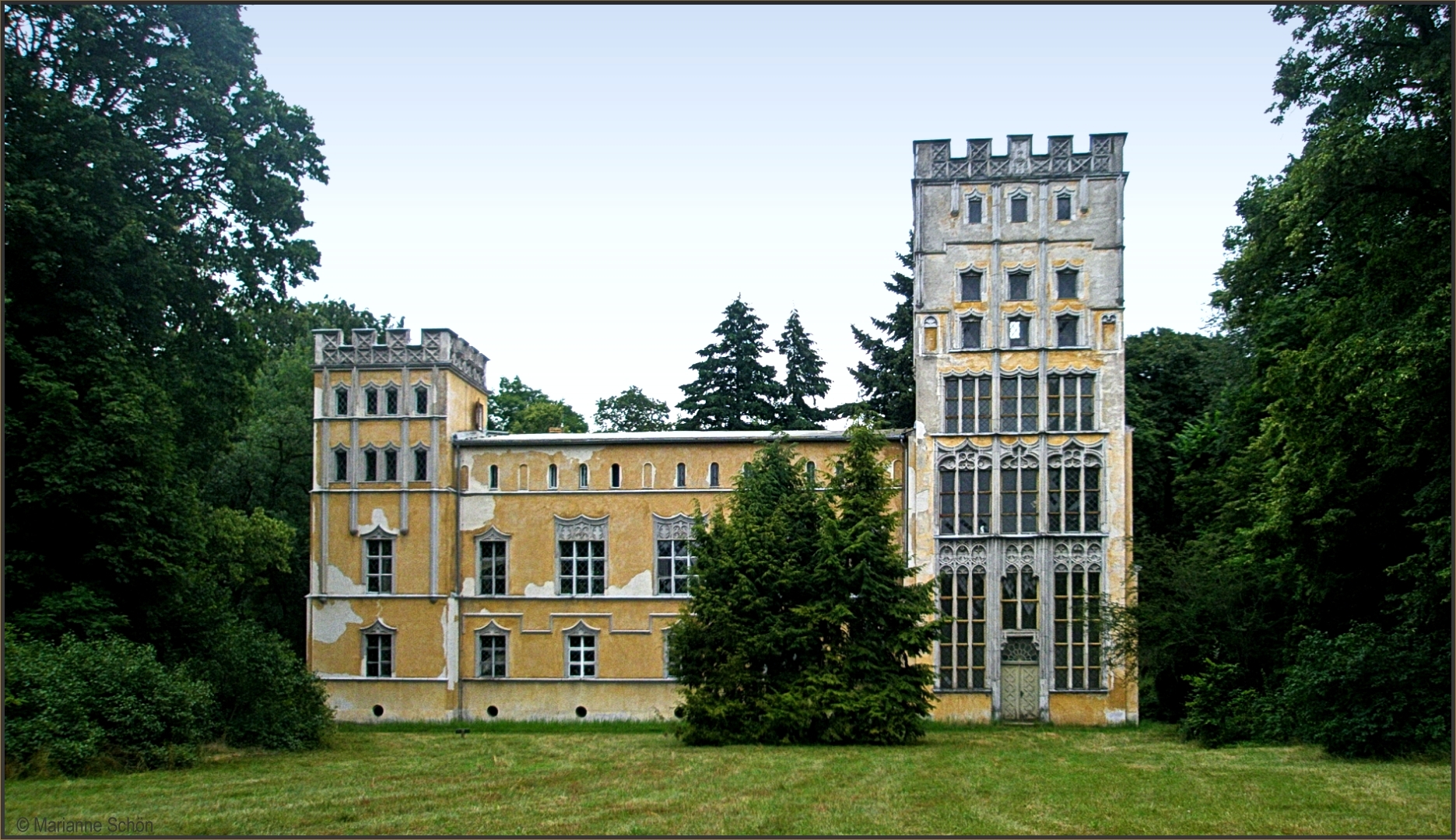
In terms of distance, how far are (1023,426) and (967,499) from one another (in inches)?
101

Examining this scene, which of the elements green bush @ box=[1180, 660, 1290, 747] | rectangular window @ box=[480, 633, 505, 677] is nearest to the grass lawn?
green bush @ box=[1180, 660, 1290, 747]

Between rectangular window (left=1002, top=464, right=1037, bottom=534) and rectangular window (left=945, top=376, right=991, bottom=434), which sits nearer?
rectangular window (left=1002, top=464, right=1037, bottom=534)

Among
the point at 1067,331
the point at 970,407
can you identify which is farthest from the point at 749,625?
the point at 1067,331

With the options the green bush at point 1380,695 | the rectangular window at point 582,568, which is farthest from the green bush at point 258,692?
the green bush at point 1380,695

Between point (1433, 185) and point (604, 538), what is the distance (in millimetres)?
24309

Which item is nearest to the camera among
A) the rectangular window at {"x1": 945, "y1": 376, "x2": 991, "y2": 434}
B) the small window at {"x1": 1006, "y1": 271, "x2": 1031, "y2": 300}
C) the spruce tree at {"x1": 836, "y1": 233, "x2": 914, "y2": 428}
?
the rectangular window at {"x1": 945, "y1": 376, "x2": 991, "y2": 434}

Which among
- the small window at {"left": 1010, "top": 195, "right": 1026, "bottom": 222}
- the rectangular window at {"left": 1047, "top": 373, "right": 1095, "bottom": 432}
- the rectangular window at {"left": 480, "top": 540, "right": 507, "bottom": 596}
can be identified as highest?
the small window at {"left": 1010, "top": 195, "right": 1026, "bottom": 222}

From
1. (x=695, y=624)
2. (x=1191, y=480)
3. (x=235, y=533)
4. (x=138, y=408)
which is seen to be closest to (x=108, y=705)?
(x=138, y=408)

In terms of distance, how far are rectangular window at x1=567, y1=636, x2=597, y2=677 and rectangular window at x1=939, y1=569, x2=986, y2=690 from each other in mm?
9936

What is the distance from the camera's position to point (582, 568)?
40781 millimetres

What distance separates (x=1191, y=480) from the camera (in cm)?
4641

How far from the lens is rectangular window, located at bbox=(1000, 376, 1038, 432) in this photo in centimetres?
3919

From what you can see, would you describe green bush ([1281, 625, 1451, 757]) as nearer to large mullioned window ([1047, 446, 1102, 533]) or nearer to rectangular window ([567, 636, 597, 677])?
large mullioned window ([1047, 446, 1102, 533])

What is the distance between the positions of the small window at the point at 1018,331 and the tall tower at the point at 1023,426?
49 millimetres
